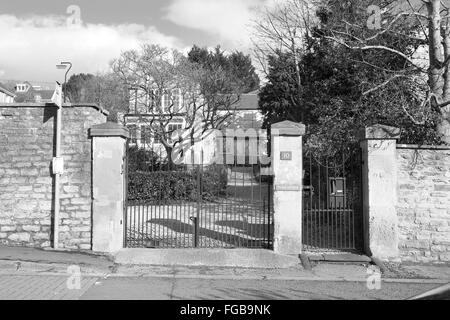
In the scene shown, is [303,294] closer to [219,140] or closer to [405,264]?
[405,264]

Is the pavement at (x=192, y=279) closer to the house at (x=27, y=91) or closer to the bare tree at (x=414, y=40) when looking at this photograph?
the bare tree at (x=414, y=40)

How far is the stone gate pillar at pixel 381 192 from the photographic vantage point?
9594 millimetres

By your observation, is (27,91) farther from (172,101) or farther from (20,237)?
(20,237)

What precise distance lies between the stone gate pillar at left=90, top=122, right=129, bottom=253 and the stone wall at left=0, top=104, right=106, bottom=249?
0.18 meters

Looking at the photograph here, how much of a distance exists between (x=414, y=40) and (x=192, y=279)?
11.6 m

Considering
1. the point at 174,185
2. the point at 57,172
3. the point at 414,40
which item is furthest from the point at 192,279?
the point at 414,40

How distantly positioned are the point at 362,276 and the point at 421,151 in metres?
3.11

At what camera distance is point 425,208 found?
9.77 meters

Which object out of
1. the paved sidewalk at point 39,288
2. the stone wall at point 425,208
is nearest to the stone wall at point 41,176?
the paved sidewalk at point 39,288

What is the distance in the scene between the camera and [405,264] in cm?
958

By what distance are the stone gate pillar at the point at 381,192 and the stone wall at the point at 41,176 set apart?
18.7ft

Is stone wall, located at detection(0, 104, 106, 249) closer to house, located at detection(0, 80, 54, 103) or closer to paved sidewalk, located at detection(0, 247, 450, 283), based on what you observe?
paved sidewalk, located at detection(0, 247, 450, 283)

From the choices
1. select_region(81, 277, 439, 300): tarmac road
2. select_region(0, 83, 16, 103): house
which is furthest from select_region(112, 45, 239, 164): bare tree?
select_region(0, 83, 16, 103): house
